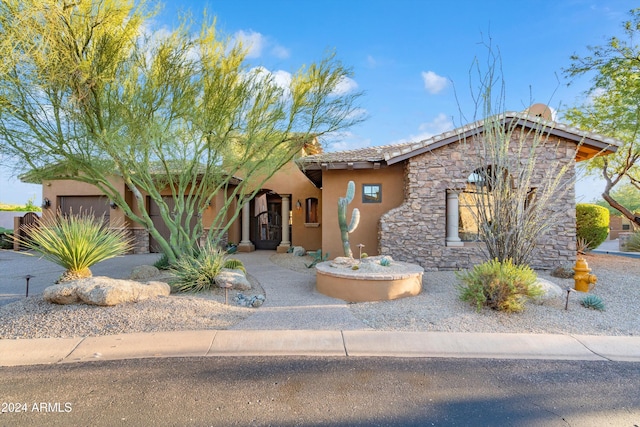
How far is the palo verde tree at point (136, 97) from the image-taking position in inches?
245

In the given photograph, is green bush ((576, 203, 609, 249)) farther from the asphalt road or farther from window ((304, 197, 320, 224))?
the asphalt road

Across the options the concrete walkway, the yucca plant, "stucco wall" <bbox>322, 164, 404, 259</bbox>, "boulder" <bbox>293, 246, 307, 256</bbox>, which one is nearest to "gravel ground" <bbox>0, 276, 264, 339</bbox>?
the concrete walkway

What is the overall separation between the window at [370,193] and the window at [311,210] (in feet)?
14.5

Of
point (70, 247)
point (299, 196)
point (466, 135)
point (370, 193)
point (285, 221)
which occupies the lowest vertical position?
point (70, 247)

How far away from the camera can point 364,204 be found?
35.6 ft

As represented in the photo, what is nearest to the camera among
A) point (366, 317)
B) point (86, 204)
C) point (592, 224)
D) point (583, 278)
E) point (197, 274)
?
point (366, 317)

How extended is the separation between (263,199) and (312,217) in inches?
118

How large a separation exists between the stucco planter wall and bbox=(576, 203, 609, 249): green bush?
433 inches

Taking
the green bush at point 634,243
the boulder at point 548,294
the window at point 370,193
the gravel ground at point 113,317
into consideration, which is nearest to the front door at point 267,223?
the window at point 370,193

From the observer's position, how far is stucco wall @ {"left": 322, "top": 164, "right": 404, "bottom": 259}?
10758mm

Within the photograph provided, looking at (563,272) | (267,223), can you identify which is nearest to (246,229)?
(267,223)

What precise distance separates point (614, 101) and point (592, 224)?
4.90 metres

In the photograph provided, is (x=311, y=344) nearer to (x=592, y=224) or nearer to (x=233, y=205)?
(x=233, y=205)

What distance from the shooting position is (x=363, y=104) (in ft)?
29.9
